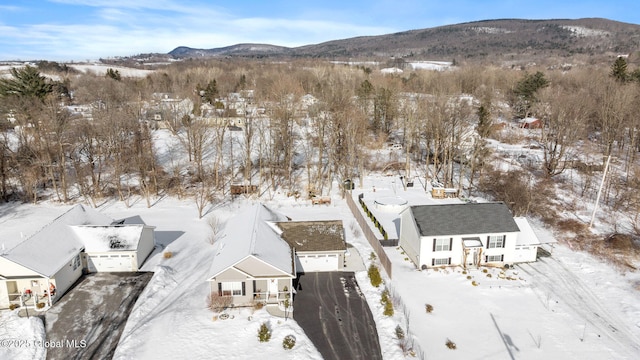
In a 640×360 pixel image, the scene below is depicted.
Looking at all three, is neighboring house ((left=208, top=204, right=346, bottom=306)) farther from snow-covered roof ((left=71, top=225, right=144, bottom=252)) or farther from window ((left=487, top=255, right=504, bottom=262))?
window ((left=487, top=255, right=504, bottom=262))

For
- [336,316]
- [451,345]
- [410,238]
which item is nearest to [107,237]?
[336,316]

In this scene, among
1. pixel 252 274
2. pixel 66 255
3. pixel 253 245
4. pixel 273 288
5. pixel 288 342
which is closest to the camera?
pixel 288 342

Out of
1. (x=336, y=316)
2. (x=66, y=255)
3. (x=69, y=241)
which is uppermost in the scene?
(x=69, y=241)

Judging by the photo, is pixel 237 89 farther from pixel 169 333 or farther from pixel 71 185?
pixel 169 333

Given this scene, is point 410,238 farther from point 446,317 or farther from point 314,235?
point 446,317

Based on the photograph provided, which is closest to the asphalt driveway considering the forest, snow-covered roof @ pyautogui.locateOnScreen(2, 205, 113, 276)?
snow-covered roof @ pyautogui.locateOnScreen(2, 205, 113, 276)

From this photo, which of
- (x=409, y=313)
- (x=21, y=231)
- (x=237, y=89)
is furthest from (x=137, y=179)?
(x=237, y=89)
